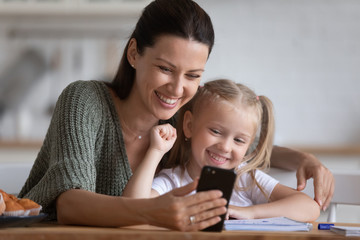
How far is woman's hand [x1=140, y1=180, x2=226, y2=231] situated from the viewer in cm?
114

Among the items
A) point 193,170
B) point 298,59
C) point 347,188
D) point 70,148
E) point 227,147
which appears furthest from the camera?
point 298,59

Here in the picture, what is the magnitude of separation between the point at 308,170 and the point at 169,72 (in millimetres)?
616

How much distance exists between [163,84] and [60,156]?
1.26 feet

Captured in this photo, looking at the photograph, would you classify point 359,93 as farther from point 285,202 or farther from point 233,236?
point 233,236

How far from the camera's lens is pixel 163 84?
64.6 inches

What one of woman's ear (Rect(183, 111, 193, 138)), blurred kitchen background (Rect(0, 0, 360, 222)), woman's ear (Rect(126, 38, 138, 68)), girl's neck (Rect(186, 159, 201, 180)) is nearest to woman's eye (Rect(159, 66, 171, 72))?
woman's ear (Rect(126, 38, 138, 68))

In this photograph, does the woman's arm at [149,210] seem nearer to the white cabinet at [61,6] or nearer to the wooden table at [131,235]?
the wooden table at [131,235]

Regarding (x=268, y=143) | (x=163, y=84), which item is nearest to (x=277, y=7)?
(x=268, y=143)

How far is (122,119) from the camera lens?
6.10 feet

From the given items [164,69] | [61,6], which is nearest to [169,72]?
[164,69]

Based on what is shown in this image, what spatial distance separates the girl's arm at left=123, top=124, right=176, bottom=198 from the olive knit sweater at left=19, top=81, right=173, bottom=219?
11cm

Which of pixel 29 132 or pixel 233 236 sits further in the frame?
pixel 29 132

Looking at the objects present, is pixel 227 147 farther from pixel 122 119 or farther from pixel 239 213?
pixel 122 119

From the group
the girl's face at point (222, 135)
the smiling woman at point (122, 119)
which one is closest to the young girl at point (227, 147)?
the girl's face at point (222, 135)
